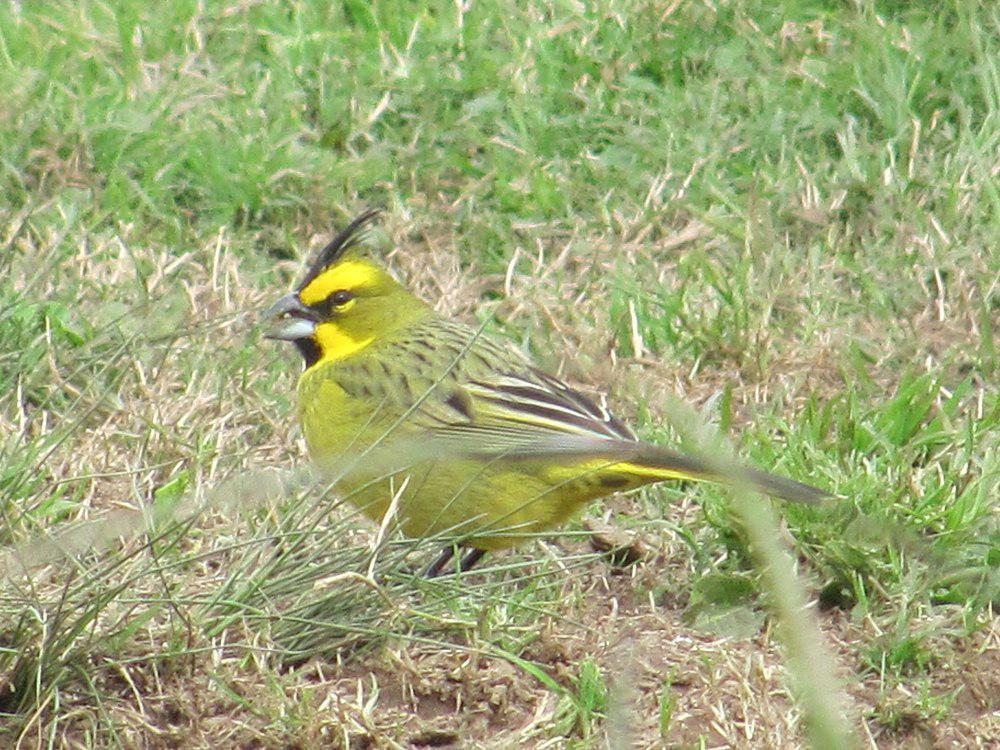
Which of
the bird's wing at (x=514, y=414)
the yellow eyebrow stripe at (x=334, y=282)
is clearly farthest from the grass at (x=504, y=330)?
the yellow eyebrow stripe at (x=334, y=282)

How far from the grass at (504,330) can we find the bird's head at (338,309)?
0.28 meters

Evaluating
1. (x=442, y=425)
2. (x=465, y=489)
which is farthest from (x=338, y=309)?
(x=465, y=489)

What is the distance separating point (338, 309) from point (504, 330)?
0.79 m

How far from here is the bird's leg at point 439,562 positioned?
179 inches

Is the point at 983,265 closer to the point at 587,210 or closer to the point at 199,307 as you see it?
the point at 587,210

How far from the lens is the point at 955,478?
4621mm

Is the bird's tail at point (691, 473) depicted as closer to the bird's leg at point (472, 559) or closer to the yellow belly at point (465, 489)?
the yellow belly at point (465, 489)

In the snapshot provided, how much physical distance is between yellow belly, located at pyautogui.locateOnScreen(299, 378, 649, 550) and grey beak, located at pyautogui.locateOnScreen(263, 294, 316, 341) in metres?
0.54

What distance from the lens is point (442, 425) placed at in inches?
183

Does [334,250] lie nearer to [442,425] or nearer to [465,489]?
[442,425]

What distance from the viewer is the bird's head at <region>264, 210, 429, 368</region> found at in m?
5.09

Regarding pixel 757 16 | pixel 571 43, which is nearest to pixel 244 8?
pixel 571 43

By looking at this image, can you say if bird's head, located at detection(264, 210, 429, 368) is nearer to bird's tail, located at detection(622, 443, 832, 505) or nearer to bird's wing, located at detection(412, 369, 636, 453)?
bird's wing, located at detection(412, 369, 636, 453)

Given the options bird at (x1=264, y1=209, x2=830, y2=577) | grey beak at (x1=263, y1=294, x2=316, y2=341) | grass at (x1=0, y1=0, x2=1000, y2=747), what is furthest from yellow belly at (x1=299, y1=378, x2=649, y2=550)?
grey beak at (x1=263, y1=294, x2=316, y2=341)
